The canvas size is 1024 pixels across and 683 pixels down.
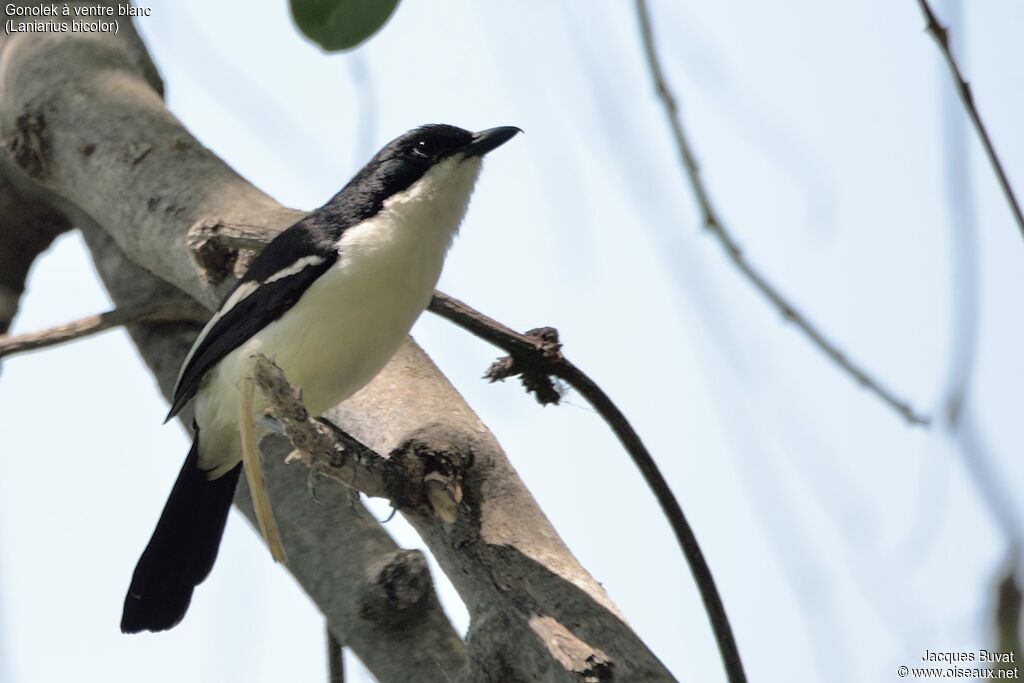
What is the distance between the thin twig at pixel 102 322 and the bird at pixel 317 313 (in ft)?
0.92

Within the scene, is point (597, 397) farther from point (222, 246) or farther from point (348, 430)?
point (222, 246)

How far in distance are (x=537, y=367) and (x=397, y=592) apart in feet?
2.19

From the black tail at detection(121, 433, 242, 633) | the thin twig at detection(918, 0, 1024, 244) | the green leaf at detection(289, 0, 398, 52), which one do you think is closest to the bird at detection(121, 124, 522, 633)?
the black tail at detection(121, 433, 242, 633)

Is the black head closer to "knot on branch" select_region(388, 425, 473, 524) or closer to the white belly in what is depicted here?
the white belly

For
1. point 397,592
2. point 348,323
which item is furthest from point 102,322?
point 397,592

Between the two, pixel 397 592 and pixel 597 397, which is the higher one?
pixel 597 397

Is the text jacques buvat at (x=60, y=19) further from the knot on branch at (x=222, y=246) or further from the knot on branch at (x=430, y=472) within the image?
the knot on branch at (x=430, y=472)

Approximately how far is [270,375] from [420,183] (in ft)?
4.19

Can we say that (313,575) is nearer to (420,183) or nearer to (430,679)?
(430,679)

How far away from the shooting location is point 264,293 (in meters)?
3.28

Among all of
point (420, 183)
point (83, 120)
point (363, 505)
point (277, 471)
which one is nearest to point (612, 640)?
point (363, 505)

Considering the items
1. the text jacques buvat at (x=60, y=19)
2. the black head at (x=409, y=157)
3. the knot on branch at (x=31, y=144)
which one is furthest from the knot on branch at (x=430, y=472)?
the text jacques buvat at (x=60, y=19)

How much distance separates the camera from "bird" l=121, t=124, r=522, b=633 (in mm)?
3193

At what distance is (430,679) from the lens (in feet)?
9.29
